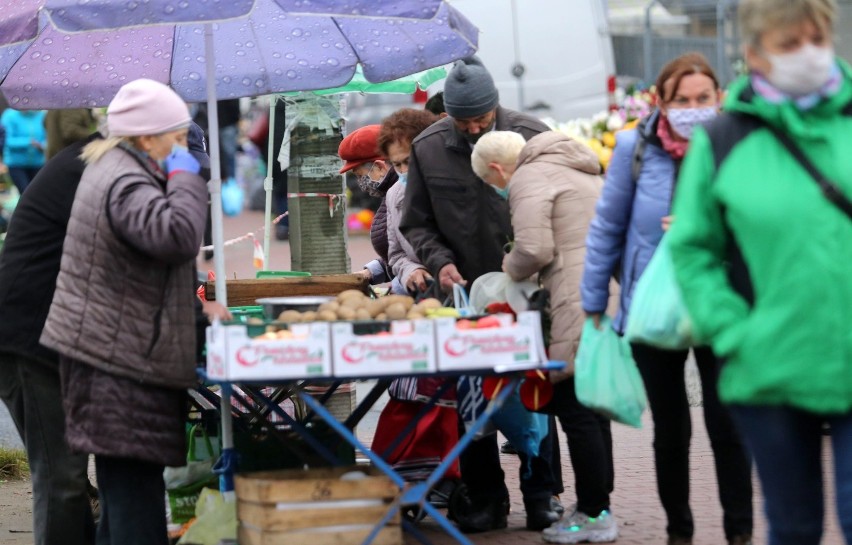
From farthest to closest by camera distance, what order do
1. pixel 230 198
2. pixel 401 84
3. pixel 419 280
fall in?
pixel 230 198 → pixel 401 84 → pixel 419 280

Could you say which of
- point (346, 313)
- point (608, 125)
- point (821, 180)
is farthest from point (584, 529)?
point (608, 125)

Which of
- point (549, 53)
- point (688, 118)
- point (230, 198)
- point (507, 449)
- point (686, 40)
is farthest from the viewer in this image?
point (230, 198)

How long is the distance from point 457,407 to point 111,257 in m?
1.76

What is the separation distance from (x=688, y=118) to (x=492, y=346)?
3.18ft

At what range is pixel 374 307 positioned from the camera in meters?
4.93

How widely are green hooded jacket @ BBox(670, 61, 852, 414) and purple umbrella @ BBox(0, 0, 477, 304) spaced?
1.73 meters

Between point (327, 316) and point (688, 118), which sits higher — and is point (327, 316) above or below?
below

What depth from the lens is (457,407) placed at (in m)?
5.84

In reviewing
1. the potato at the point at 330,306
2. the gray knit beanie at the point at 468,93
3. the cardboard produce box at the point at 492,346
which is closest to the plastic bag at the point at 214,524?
the potato at the point at 330,306

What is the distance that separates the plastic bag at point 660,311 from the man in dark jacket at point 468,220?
1658mm

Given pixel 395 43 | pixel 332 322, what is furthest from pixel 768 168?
pixel 395 43

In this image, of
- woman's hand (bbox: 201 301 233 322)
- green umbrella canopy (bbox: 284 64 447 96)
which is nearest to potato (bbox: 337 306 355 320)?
woman's hand (bbox: 201 301 233 322)

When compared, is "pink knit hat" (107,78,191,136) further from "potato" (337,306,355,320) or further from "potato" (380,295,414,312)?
"potato" (380,295,414,312)

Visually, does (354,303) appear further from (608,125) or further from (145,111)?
(608,125)
